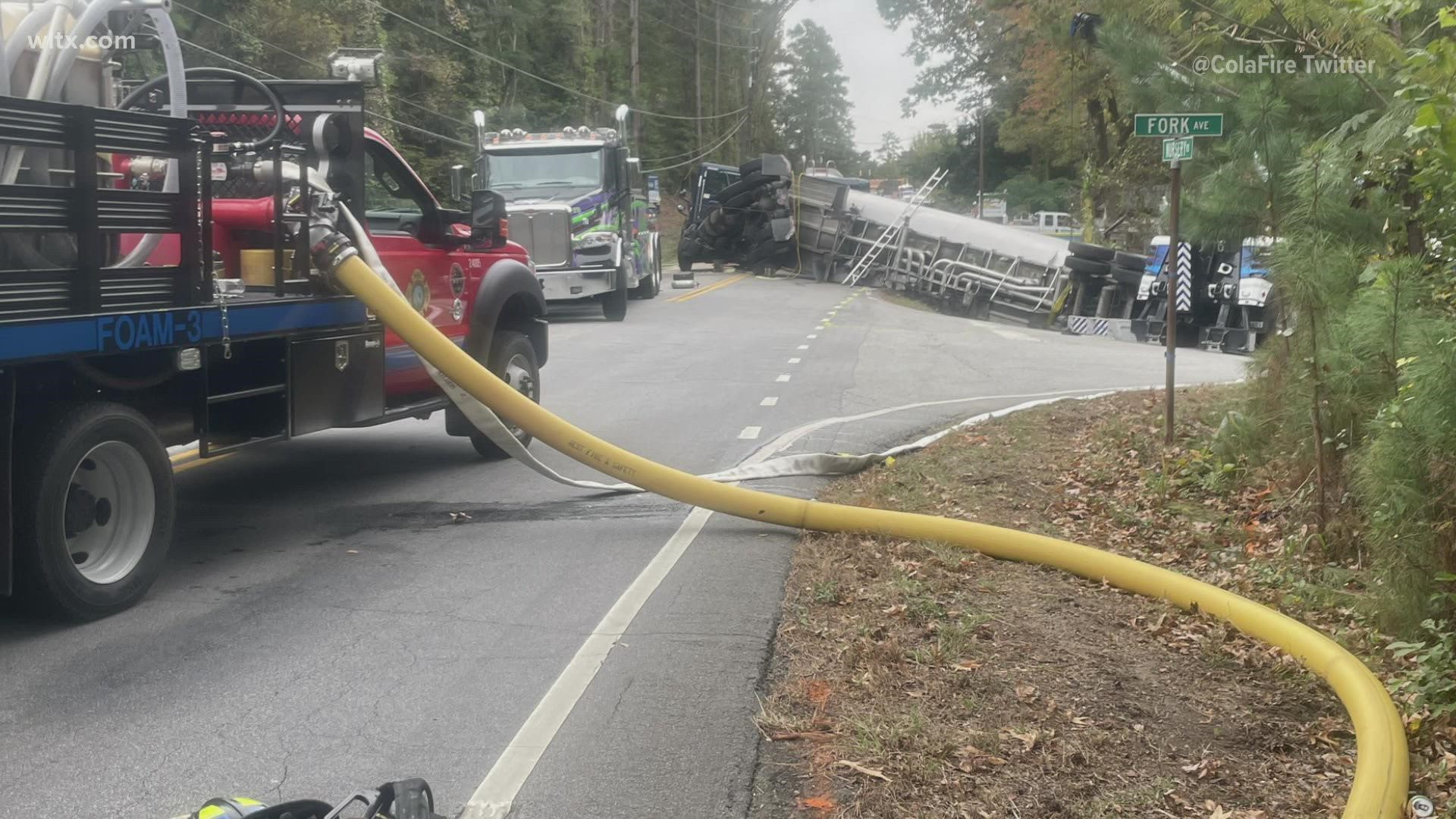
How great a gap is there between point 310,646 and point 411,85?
118 feet

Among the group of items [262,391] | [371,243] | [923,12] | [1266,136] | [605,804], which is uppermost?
[923,12]

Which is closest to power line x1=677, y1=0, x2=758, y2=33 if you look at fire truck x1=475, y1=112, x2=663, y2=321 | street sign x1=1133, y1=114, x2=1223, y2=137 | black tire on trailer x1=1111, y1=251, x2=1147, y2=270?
fire truck x1=475, y1=112, x2=663, y2=321

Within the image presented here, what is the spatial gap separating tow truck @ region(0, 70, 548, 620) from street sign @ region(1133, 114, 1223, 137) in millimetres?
4950

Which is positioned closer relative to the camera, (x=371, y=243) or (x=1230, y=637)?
(x=1230, y=637)

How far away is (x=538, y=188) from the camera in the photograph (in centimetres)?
2408

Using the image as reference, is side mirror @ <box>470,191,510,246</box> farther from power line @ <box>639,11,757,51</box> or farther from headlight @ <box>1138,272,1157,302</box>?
power line @ <box>639,11,757,51</box>

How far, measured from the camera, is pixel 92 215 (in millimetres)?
5613

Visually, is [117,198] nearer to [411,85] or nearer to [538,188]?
[538,188]

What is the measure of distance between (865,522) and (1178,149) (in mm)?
3459

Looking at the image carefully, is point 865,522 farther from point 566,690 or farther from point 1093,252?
point 1093,252

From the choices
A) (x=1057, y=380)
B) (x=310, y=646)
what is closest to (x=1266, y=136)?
(x=310, y=646)

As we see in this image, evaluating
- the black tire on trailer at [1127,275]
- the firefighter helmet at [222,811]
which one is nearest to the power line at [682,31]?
the black tire on trailer at [1127,275]

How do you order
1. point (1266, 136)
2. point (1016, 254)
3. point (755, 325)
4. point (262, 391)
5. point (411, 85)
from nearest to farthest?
1. point (262, 391)
2. point (1266, 136)
3. point (755, 325)
4. point (1016, 254)
5. point (411, 85)

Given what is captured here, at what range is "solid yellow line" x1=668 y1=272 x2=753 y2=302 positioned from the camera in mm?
30234
